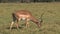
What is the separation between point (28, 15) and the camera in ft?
40.7

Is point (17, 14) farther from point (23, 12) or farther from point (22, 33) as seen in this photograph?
point (22, 33)

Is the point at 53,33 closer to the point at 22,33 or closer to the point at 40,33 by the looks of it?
the point at 40,33

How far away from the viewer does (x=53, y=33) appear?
11094 millimetres

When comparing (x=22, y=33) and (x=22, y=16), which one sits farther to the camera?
(x=22, y=16)

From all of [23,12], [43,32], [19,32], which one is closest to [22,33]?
[19,32]

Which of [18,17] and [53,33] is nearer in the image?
[53,33]

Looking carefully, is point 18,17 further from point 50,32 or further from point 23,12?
point 50,32

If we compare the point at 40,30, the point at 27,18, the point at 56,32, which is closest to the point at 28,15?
the point at 27,18

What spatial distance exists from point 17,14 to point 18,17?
181 millimetres

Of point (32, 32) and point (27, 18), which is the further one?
point (27, 18)

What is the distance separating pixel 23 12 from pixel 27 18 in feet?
1.44

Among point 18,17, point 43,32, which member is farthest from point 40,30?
point 18,17

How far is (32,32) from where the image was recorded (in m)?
11.1

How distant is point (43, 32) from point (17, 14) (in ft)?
5.91
